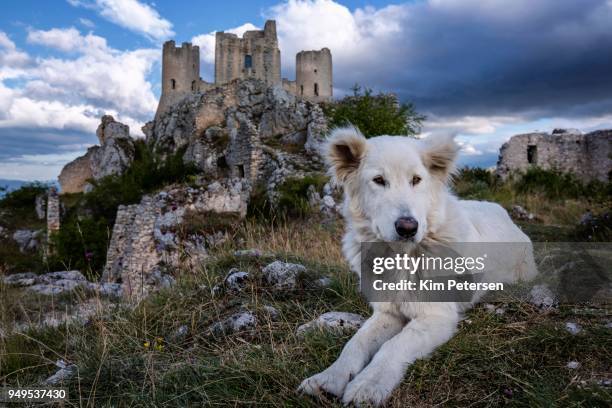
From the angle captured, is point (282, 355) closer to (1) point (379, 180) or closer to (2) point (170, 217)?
(1) point (379, 180)

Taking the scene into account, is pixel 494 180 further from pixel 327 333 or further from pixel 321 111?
pixel 327 333

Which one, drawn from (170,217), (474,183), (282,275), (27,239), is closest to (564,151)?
(474,183)

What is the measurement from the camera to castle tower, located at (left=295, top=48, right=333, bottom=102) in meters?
56.0

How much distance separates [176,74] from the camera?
52.2 metres

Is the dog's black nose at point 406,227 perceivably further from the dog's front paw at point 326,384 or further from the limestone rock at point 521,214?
the limestone rock at point 521,214

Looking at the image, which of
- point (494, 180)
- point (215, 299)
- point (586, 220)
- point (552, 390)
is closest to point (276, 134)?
point (494, 180)

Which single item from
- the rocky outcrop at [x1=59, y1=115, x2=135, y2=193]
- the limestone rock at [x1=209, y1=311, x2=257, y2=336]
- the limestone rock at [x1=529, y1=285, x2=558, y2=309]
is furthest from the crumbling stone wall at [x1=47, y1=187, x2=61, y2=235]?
the limestone rock at [x1=529, y1=285, x2=558, y2=309]

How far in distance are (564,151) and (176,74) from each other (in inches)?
1709

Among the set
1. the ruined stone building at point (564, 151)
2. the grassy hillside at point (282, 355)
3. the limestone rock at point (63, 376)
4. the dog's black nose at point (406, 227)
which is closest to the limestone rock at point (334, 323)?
the grassy hillside at point (282, 355)

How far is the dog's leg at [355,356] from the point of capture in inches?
88.0

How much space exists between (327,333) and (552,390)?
4.62ft

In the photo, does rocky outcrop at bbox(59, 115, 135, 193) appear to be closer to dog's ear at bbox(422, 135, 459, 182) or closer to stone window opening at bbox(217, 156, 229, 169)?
stone window opening at bbox(217, 156, 229, 169)

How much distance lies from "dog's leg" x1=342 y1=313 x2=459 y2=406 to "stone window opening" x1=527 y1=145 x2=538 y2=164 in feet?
81.5

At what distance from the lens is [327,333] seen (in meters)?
2.99
